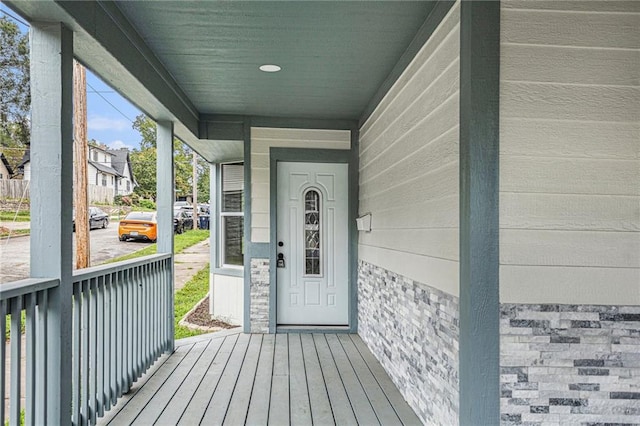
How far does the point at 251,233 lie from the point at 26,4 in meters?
3.64

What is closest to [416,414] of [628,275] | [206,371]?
[628,275]

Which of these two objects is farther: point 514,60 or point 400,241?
point 400,241

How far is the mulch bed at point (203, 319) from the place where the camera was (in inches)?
272

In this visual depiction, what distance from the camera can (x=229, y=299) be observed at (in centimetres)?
668

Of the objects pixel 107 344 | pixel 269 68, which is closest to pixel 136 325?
pixel 107 344

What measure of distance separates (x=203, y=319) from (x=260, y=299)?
8.09 feet

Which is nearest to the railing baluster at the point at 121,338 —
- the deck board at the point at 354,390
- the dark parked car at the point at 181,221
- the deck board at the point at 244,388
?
the deck board at the point at 244,388

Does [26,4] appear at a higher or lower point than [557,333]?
higher

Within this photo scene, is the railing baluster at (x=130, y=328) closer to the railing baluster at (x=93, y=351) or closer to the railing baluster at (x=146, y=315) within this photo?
the railing baluster at (x=146, y=315)

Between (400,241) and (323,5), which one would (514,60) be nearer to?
(323,5)

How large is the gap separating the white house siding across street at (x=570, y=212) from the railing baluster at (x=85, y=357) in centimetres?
228

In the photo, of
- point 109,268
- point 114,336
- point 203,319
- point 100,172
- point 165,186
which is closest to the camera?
point 109,268

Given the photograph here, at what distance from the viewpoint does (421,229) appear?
300 centimetres

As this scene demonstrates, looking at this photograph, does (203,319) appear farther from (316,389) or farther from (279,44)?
(279,44)
